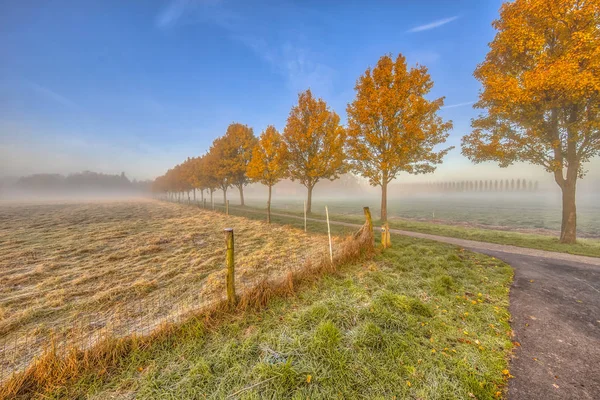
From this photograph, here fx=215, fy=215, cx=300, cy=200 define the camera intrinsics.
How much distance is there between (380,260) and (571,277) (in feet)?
18.5

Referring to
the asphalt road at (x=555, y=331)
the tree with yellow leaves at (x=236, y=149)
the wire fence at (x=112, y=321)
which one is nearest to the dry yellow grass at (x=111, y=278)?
the wire fence at (x=112, y=321)

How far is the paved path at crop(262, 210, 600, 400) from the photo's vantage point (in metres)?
3.11

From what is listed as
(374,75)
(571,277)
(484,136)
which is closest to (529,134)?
(484,136)

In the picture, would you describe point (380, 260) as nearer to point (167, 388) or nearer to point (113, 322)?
point (167, 388)

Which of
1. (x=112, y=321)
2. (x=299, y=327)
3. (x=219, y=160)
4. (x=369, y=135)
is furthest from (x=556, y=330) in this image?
(x=219, y=160)

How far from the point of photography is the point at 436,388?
3.01 meters

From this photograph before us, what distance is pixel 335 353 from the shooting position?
3.53 meters

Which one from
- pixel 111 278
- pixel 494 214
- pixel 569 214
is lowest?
pixel 494 214

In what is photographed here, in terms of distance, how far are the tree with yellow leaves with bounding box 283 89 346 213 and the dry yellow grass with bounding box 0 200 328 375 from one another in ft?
31.4

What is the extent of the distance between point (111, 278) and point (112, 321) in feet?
11.1

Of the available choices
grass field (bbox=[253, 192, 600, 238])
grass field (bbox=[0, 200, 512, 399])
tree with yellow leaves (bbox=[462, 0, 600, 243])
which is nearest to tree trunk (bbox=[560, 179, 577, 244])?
tree with yellow leaves (bbox=[462, 0, 600, 243])

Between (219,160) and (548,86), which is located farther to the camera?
(219,160)

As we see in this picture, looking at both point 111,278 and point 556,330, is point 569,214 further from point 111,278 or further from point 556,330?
point 111,278

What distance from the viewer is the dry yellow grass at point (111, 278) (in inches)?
178
